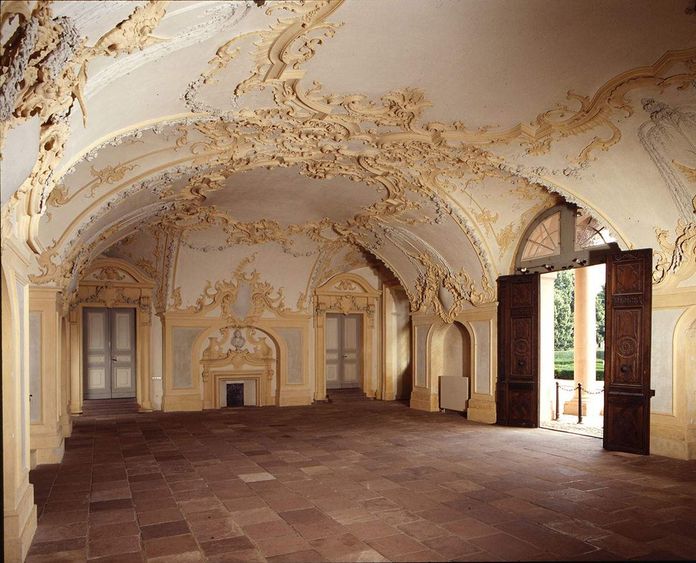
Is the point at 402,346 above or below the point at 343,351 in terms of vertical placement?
above

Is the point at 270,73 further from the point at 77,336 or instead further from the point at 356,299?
the point at 356,299

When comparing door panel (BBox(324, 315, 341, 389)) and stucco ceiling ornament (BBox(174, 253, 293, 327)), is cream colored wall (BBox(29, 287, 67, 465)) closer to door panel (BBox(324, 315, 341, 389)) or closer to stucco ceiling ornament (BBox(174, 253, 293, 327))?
stucco ceiling ornament (BBox(174, 253, 293, 327))

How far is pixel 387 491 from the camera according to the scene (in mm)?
6699

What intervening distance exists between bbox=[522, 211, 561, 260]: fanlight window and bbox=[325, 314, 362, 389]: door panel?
24.3 ft

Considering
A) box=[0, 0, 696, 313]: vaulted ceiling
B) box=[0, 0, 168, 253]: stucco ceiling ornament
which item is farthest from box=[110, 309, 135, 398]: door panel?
box=[0, 0, 168, 253]: stucco ceiling ornament

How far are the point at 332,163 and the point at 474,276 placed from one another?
4.54m

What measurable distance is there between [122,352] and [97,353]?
0.61m

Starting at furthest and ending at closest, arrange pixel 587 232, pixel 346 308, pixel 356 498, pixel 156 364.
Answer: pixel 346 308 < pixel 156 364 < pixel 587 232 < pixel 356 498

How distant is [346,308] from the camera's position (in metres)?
17.5

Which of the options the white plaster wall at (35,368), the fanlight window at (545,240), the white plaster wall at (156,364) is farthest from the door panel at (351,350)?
the white plaster wall at (35,368)

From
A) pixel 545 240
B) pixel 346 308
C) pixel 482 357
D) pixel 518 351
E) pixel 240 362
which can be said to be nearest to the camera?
pixel 545 240

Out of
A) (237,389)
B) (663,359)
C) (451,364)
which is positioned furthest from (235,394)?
(663,359)

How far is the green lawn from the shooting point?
22000 mm

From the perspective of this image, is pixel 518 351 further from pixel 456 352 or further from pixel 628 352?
pixel 456 352
